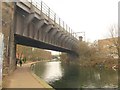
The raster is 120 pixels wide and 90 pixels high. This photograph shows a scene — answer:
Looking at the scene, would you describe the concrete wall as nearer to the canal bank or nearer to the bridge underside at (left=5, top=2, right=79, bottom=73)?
the bridge underside at (left=5, top=2, right=79, bottom=73)

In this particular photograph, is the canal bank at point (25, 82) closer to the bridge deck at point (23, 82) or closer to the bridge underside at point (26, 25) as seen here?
the bridge deck at point (23, 82)

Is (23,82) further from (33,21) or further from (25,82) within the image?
(33,21)

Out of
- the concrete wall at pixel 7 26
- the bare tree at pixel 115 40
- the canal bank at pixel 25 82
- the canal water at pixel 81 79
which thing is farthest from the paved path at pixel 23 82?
the bare tree at pixel 115 40

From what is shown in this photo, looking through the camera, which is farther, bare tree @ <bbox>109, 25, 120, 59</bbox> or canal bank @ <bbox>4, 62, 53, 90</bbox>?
bare tree @ <bbox>109, 25, 120, 59</bbox>

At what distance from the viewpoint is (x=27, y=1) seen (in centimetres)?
2381

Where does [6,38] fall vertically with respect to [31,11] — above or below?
below

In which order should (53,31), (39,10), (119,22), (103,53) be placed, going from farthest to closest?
1. (103,53)
2. (119,22)
3. (53,31)
4. (39,10)

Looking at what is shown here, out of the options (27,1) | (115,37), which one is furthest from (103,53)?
(27,1)

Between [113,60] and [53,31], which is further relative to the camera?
[113,60]

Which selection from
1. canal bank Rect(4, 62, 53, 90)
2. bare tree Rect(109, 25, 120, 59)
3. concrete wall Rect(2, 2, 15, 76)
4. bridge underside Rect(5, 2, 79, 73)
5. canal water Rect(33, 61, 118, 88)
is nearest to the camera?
canal bank Rect(4, 62, 53, 90)

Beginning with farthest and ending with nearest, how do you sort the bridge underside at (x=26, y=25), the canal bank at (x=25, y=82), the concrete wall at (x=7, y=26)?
the bridge underside at (x=26, y=25), the concrete wall at (x=7, y=26), the canal bank at (x=25, y=82)

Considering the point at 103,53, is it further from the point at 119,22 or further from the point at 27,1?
the point at 27,1

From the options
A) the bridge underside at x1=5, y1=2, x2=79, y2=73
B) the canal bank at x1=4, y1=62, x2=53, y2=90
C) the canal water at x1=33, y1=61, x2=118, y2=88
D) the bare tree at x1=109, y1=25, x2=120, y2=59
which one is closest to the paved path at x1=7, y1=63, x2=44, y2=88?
the canal bank at x1=4, y1=62, x2=53, y2=90

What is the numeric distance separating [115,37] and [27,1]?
3461cm
